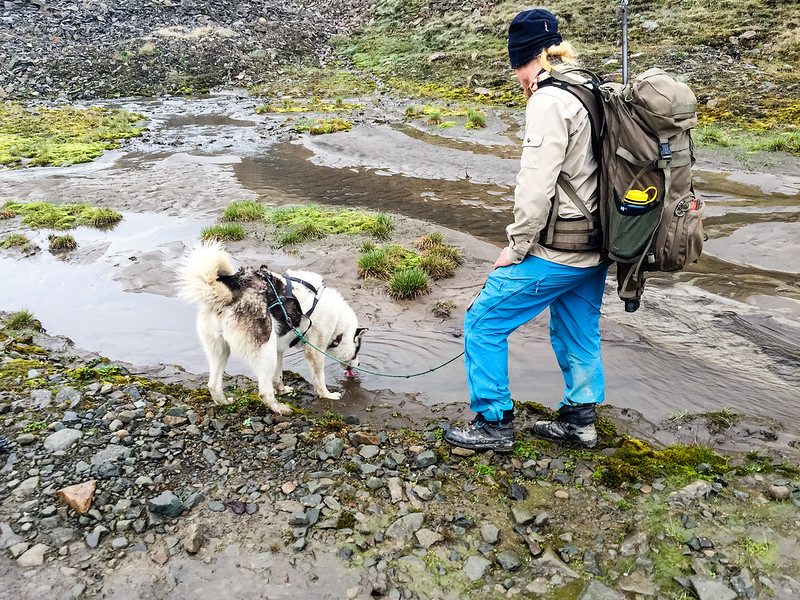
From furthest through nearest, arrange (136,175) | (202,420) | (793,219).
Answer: (136,175), (793,219), (202,420)

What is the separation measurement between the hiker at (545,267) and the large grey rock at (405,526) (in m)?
1.01

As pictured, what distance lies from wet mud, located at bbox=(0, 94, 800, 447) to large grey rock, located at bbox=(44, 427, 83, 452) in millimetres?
2318

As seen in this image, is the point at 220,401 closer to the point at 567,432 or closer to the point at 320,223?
the point at 567,432

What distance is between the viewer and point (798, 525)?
3697 millimetres

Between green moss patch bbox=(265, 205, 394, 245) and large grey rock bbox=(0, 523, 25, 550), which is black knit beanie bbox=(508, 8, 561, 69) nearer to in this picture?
large grey rock bbox=(0, 523, 25, 550)

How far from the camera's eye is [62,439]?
4.80 m

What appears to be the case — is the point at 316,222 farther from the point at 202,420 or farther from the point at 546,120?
the point at 546,120

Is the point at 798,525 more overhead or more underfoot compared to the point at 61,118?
more underfoot

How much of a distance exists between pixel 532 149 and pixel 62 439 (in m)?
4.84

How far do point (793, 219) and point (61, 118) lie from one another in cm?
3050

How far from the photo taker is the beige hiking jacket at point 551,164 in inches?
147

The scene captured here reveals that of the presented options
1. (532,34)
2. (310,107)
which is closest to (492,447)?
(532,34)

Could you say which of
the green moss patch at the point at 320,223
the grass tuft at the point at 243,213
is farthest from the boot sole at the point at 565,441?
the grass tuft at the point at 243,213

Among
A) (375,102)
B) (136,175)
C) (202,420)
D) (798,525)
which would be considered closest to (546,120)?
(798,525)
